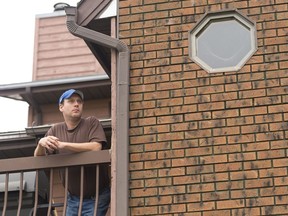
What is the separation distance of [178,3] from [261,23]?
873 millimetres

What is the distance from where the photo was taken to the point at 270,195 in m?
7.09

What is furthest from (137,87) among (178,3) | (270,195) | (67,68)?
(67,68)

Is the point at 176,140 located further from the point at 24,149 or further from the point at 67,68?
the point at 67,68

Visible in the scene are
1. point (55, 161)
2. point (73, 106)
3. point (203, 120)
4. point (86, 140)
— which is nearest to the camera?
point (203, 120)

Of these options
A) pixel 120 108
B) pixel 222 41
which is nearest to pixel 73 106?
pixel 120 108

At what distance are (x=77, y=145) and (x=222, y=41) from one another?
5.66 feet

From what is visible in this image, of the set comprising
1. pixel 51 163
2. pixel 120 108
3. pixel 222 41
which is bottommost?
pixel 51 163

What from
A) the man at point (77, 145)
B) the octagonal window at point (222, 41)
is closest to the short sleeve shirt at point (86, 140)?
the man at point (77, 145)

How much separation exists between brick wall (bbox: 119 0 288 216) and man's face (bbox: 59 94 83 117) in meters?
0.56

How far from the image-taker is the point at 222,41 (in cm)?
789

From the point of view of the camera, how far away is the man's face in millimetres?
→ 7926

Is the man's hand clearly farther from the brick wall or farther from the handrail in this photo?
the brick wall

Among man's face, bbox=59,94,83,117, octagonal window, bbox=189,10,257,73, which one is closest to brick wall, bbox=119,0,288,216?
octagonal window, bbox=189,10,257,73

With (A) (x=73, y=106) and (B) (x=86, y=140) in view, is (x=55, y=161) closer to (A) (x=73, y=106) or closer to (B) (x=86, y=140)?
(B) (x=86, y=140)
